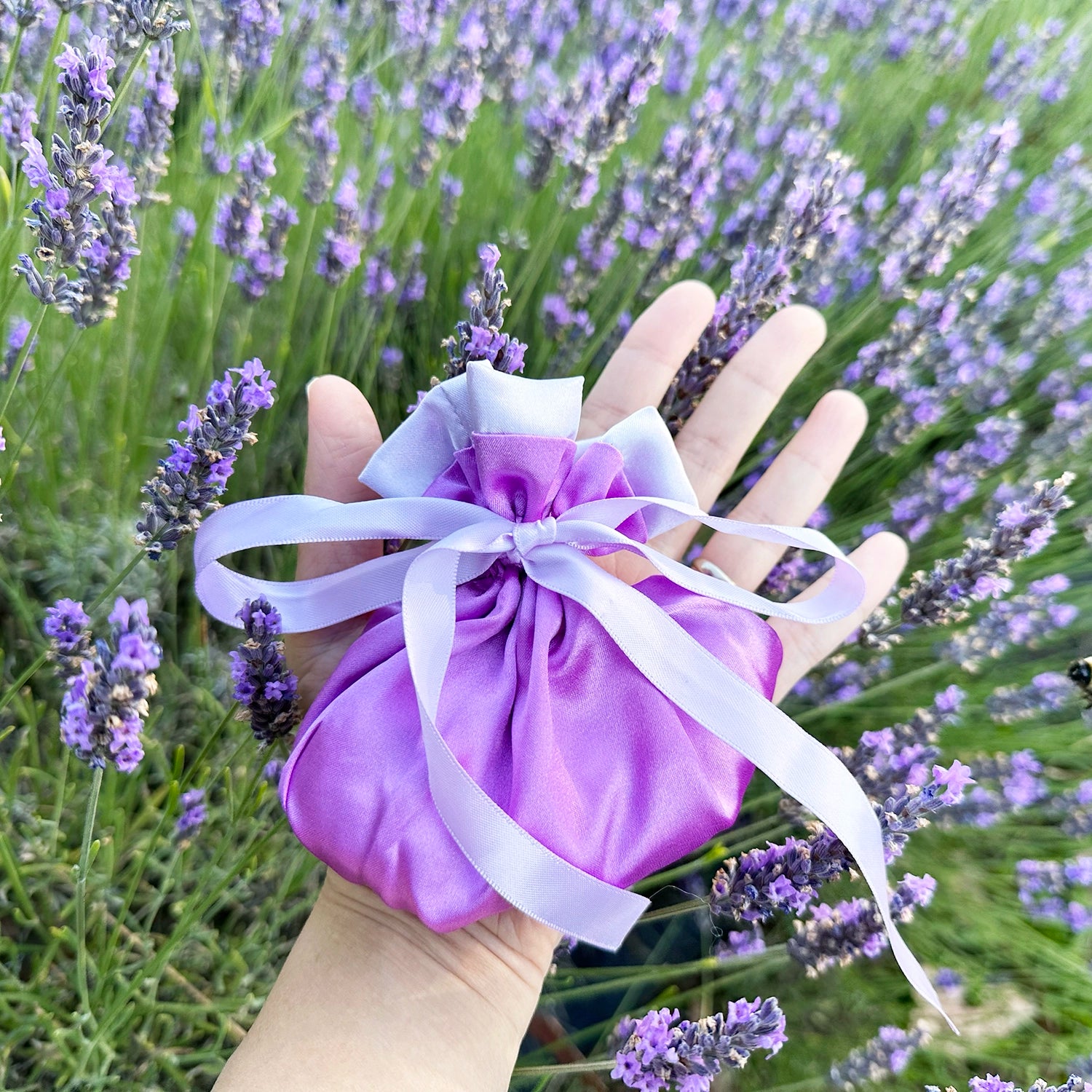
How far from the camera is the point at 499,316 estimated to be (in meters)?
1.03

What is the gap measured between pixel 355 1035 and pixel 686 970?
479 millimetres

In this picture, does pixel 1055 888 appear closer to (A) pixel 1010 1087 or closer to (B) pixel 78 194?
(A) pixel 1010 1087

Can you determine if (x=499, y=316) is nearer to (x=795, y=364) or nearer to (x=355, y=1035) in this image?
(x=795, y=364)

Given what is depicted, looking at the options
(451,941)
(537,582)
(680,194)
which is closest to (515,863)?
(451,941)

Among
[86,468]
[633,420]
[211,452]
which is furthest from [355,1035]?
[86,468]

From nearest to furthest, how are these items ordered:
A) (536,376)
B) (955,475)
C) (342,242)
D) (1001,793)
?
(342,242), (1001,793), (955,475), (536,376)

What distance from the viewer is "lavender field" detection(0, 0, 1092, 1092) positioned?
97 centimetres

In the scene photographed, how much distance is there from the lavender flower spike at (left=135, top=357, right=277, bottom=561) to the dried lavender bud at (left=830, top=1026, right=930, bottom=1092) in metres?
1.22

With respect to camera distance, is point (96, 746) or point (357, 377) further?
point (357, 377)

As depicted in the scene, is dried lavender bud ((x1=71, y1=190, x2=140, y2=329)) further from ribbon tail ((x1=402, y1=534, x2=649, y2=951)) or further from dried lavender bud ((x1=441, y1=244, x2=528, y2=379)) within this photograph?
ribbon tail ((x1=402, y1=534, x2=649, y2=951))

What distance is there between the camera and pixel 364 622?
1.18 metres

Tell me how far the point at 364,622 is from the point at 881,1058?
3.28ft

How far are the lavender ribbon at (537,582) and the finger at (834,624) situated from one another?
0.28 m

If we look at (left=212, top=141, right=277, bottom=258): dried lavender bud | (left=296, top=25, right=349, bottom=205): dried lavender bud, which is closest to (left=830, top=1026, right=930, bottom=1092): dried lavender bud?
(left=212, top=141, right=277, bottom=258): dried lavender bud
